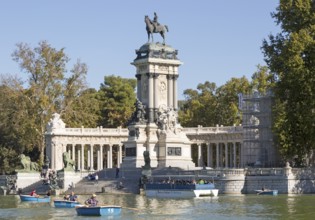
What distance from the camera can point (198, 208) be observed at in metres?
55.8

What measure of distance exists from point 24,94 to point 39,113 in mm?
2747

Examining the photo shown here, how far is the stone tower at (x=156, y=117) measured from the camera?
3440 inches

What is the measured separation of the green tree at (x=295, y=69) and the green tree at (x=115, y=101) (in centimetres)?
5184

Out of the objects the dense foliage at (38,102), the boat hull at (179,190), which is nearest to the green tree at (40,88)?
the dense foliage at (38,102)

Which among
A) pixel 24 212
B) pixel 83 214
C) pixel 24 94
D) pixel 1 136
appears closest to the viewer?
pixel 83 214

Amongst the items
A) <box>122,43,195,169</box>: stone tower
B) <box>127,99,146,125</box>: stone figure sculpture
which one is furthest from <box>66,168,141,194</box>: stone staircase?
<box>127,99,146,125</box>: stone figure sculpture

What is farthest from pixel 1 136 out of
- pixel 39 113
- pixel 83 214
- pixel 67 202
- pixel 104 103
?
pixel 83 214

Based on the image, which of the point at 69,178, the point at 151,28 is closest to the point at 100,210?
the point at 69,178

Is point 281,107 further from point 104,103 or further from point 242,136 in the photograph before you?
point 104,103

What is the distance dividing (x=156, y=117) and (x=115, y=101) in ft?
115

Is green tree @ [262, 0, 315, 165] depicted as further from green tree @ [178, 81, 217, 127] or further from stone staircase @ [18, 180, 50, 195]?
green tree @ [178, 81, 217, 127]

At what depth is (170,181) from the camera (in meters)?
71.8

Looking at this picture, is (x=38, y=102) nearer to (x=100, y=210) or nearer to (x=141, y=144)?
(x=141, y=144)

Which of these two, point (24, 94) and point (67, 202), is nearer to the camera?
point (67, 202)
